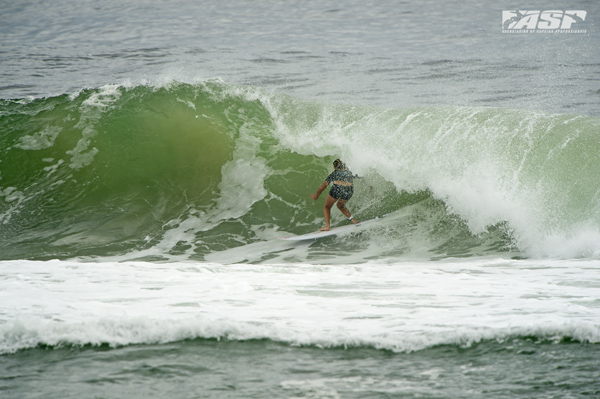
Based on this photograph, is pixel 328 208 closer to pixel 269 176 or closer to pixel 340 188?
pixel 340 188

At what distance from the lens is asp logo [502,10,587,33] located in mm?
31453

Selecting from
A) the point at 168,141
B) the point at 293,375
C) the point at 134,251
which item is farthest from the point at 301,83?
the point at 293,375

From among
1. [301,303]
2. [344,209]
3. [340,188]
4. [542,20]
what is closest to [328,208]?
[344,209]

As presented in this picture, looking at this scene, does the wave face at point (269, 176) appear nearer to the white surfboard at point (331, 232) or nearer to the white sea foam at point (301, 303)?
the white surfboard at point (331, 232)

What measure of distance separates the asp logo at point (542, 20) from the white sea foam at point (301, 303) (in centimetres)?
2838

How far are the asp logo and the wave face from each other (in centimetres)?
2388

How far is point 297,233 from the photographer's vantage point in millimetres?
8820

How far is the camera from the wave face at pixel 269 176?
811cm

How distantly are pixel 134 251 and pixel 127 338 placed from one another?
4314 millimetres

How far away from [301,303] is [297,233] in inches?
153

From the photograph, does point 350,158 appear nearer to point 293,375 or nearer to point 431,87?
point 293,375

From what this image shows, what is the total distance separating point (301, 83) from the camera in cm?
1892

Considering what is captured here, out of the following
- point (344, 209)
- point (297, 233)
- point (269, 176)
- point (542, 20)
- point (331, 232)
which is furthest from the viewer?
point (542, 20)

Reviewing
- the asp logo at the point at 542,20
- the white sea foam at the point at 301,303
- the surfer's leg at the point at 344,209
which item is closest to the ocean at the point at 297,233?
the white sea foam at the point at 301,303
